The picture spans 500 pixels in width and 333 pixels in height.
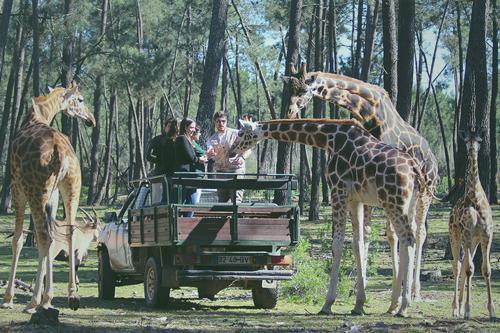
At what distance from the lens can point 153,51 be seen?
58469mm

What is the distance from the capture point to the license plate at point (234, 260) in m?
15.1

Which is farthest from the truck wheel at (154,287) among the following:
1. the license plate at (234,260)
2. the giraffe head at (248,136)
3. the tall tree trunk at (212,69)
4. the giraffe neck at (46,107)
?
the tall tree trunk at (212,69)

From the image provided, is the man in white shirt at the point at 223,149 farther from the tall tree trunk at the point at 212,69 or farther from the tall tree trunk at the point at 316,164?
the tall tree trunk at the point at 316,164

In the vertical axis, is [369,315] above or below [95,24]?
below

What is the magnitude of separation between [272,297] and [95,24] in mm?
40991

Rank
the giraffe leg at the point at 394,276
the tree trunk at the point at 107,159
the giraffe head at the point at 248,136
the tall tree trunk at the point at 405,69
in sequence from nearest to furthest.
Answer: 1. the giraffe leg at the point at 394,276
2. the giraffe head at the point at 248,136
3. the tall tree trunk at the point at 405,69
4. the tree trunk at the point at 107,159

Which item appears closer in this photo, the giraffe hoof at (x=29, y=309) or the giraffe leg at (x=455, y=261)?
the giraffe hoof at (x=29, y=309)

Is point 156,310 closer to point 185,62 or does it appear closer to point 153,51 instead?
point 153,51

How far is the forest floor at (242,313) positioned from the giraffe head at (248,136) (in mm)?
2594

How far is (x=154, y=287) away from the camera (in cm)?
1542

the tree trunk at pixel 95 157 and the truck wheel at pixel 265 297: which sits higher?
the tree trunk at pixel 95 157

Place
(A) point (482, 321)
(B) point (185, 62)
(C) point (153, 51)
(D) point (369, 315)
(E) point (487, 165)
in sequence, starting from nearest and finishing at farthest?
(A) point (482, 321), (D) point (369, 315), (E) point (487, 165), (C) point (153, 51), (B) point (185, 62)

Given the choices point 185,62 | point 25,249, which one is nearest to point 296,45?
point 25,249

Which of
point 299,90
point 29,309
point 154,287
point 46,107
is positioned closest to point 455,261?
point 299,90
